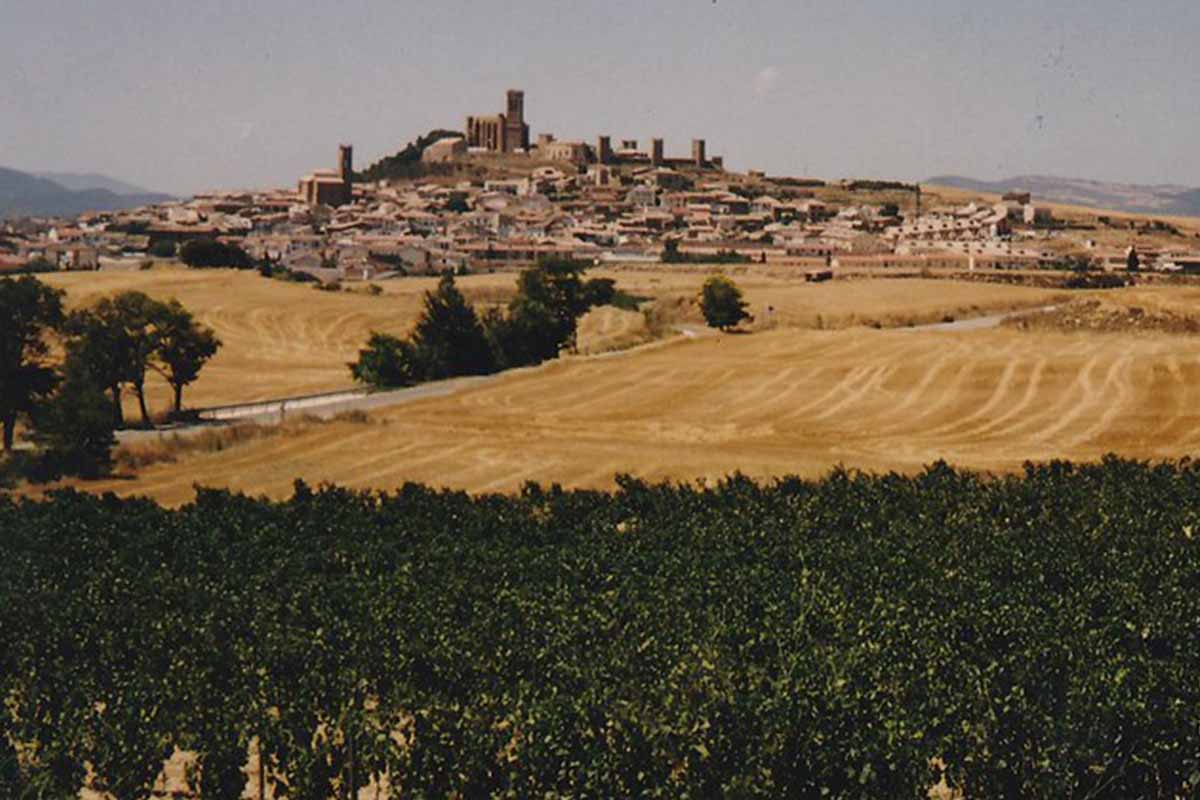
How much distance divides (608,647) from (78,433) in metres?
34.8

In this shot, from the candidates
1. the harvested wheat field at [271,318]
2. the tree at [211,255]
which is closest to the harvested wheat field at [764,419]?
the harvested wheat field at [271,318]

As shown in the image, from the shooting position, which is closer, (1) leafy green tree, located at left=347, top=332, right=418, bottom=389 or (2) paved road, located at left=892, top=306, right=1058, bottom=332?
(1) leafy green tree, located at left=347, top=332, right=418, bottom=389

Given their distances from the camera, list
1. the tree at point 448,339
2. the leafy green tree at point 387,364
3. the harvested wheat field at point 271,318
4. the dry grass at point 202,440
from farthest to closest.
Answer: the harvested wheat field at point 271,318 < the tree at point 448,339 < the leafy green tree at point 387,364 < the dry grass at point 202,440

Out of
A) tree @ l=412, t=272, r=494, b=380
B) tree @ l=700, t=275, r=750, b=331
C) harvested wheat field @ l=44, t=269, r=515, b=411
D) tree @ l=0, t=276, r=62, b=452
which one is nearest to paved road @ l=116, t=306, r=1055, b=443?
tree @ l=412, t=272, r=494, b=380

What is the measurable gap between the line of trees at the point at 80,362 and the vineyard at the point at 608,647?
1166 centimetres

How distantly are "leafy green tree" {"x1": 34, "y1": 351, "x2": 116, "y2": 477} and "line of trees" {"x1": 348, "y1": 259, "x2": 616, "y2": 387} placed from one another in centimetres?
2567

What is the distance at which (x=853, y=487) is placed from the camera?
145 ft

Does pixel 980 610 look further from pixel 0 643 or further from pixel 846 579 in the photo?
pixel 0 643

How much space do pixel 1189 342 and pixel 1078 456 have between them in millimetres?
35060

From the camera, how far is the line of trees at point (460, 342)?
79.9m

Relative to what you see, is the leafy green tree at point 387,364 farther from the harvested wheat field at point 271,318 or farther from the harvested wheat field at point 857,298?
the harvested wheat field at point 857,298

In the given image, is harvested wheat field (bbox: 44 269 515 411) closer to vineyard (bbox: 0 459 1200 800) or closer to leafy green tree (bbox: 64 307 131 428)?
leafy green tree (bbox: 64 307 131 428)

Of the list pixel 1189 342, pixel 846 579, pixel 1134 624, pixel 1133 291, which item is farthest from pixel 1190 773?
pixel 1133 291

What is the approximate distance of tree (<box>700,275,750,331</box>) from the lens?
342ft
